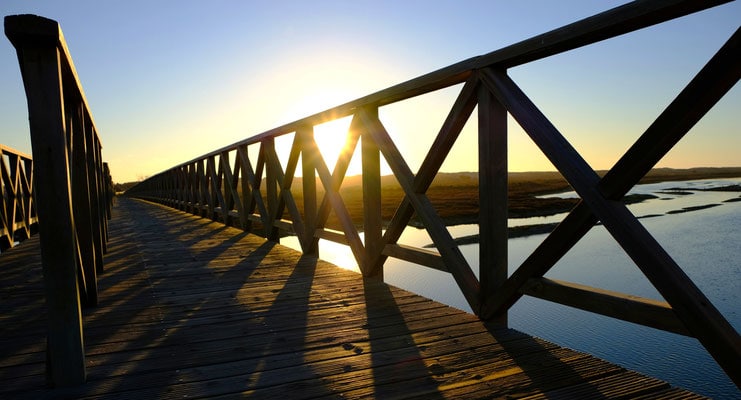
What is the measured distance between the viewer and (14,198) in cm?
671

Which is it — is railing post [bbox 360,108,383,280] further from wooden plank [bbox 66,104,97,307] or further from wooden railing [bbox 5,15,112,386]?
wooden railing [bbox 5,15,112,386]

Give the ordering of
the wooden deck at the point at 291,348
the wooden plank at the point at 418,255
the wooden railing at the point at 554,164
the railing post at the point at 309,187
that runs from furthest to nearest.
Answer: the railing post at the point at 309,187, the wooden plank at the point at 418,255, the wooden deck at the point at 291,348, the wooden railing at the point at 554,164

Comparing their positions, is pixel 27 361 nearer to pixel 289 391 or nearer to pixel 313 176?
pixel 289 391

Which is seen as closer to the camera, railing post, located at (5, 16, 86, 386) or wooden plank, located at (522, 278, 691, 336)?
wooden plank, located at (522, 278, 691, 336)

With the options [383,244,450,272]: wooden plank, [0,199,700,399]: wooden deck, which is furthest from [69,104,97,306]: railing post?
[383,244,450,272]: wooden plank

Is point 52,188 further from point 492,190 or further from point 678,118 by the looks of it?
point 678,118

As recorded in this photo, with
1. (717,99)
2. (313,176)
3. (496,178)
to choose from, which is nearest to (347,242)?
(313,176)

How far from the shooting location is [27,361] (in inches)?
81.4

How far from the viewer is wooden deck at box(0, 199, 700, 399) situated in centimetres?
172

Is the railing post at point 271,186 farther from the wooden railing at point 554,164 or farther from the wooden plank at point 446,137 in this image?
the wooden plank at point 446,137

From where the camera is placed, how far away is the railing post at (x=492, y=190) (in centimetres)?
231

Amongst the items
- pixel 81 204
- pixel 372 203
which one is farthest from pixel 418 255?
pixel 81 204

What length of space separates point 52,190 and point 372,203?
6.99 feet

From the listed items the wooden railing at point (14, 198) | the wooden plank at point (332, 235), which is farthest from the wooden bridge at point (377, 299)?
the wooden railing at point (14, 198)
